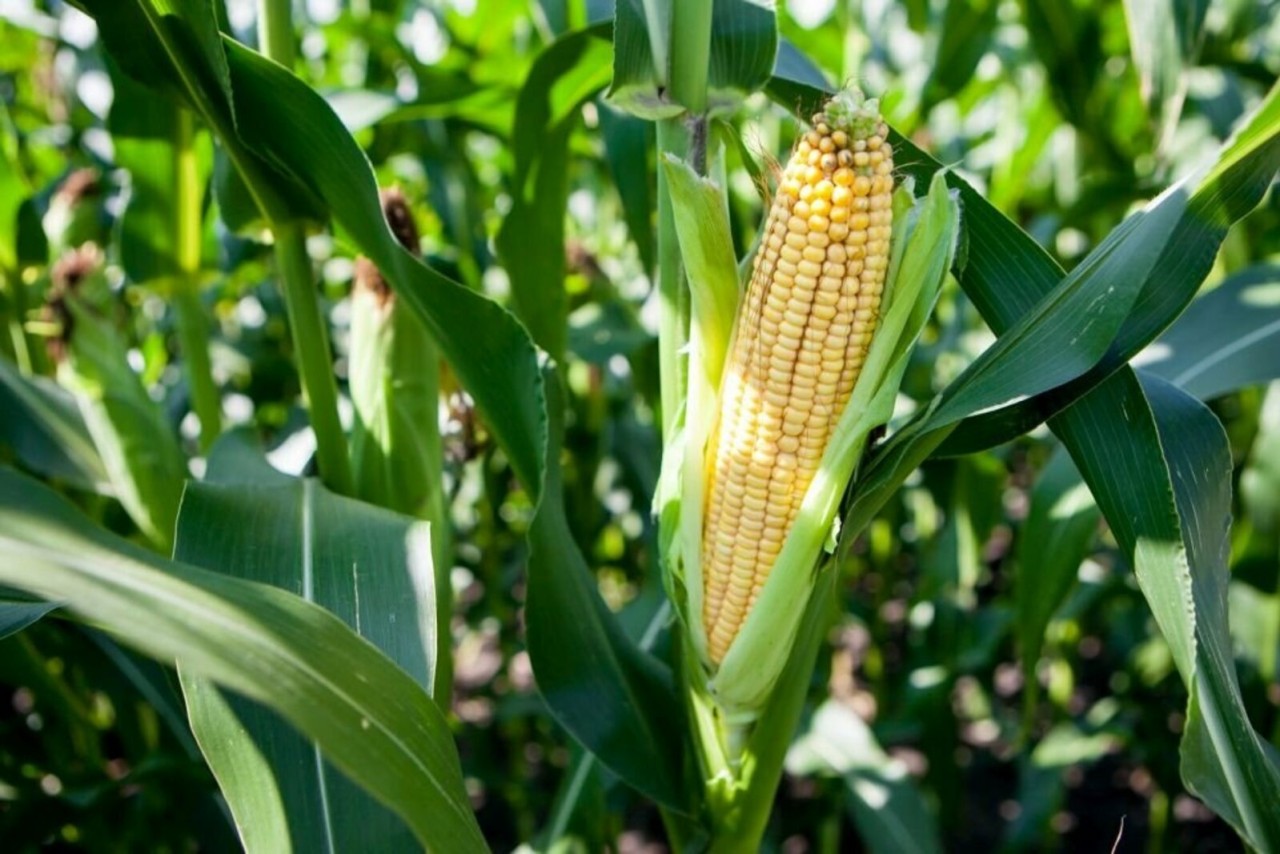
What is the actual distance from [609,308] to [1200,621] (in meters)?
1.56

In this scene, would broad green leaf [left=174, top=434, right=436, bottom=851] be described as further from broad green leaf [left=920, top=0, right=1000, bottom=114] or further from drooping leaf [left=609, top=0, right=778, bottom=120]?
broad green leaf [left=920, top=0, right=1000, bottom=114]

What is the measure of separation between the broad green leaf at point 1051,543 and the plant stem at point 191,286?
1263 mm

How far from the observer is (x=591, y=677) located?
51.2 inches

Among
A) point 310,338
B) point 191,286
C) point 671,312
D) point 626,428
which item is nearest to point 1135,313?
point 671,312

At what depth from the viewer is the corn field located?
3.15ft

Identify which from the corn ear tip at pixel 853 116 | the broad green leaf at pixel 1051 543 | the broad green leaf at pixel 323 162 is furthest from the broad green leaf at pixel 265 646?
the broad green leaf at pixel 1051 543

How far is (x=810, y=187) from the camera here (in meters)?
0.94

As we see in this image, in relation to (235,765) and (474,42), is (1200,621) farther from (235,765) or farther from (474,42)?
(474,42)

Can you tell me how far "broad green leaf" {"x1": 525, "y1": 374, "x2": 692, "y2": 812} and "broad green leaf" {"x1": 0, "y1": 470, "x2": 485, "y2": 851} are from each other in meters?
0.36

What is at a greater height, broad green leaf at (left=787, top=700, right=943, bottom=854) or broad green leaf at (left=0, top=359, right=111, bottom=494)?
broad green leaf at (left=0, top=359, right=111, bottom=494)

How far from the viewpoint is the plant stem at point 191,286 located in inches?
69.1

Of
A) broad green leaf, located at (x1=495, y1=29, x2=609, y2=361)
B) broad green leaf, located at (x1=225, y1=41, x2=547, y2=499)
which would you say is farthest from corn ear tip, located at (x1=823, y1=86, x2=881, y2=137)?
broad green leaf, located at (x1=495, y1=29, x2=609, y2=361)

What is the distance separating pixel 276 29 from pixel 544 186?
43 centimetres

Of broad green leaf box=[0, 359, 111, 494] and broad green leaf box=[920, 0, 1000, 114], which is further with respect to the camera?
broad green leaf box=[920, 0, 1000, 114]
